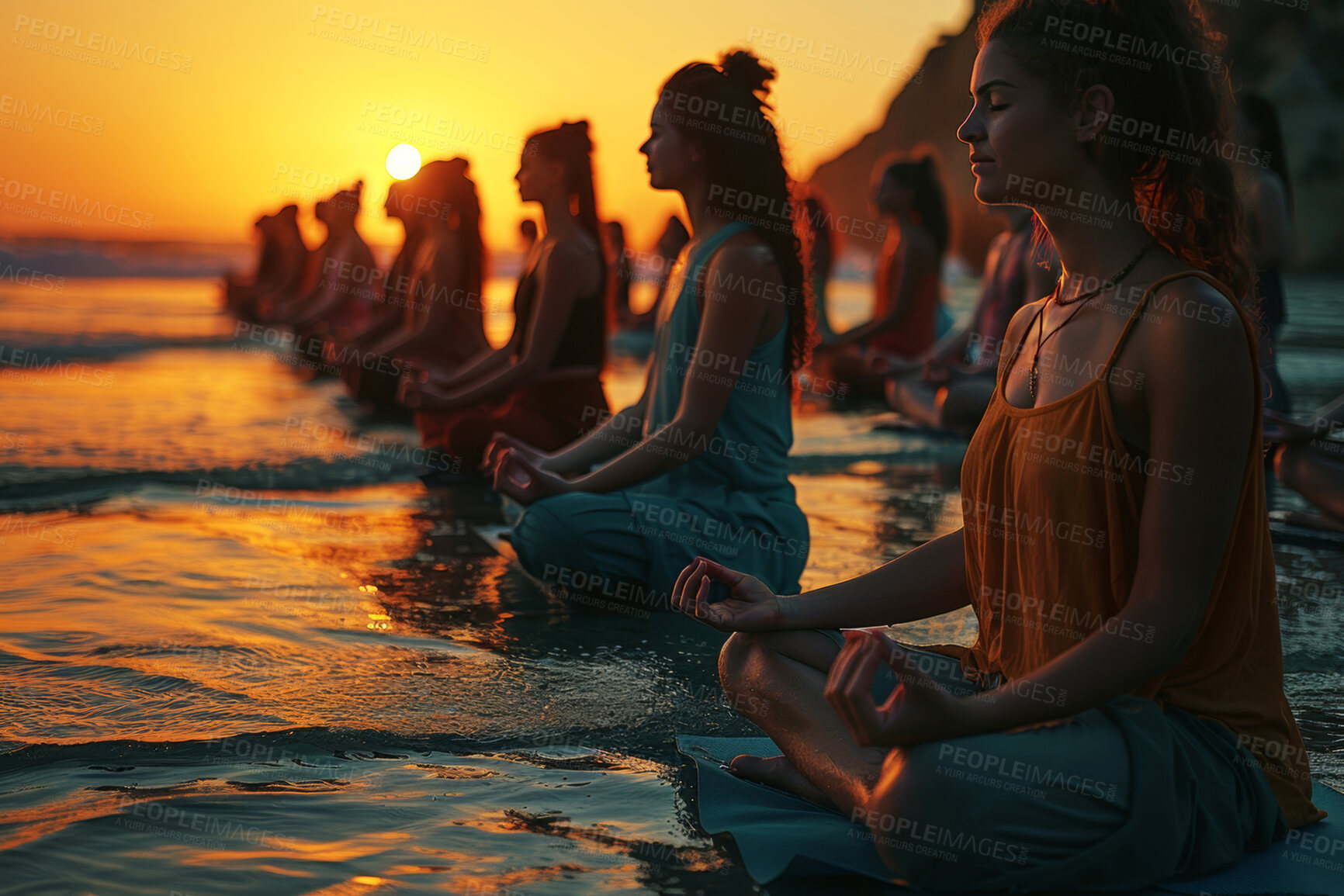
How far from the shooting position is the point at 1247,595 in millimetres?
1934

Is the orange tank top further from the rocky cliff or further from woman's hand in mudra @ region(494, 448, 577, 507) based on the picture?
the rocky cliff

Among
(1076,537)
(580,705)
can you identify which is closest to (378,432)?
(580,705)

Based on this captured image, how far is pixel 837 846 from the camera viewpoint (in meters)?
2.10

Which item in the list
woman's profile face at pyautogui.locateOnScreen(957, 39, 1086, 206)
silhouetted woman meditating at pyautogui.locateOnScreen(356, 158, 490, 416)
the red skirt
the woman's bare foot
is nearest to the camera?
woman's profile face at pyautogui.locateOnScreen(957, 39, 1086, 206)

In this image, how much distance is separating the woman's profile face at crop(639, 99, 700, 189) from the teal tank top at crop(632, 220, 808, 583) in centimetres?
23

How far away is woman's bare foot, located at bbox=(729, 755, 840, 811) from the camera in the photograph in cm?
232

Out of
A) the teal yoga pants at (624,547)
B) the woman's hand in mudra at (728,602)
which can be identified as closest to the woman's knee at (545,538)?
the teal yoga pants at (624,547)

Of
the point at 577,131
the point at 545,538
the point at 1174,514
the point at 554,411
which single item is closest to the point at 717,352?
the point at 545,538

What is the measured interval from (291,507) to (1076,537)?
468 cm

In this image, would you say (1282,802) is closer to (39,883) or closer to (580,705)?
(580,705)

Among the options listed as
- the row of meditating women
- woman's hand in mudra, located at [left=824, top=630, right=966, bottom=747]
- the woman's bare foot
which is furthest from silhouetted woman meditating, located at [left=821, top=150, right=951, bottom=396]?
woman's hand in mudra, located at [left=824, top=630, right=966, bottom=747]

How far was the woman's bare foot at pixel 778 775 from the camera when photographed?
2.32 meters

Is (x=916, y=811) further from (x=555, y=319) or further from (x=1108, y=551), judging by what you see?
(x=555, y=319)

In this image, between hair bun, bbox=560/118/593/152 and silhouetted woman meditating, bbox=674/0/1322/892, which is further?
hair bun, bbox=560/118/593/152
